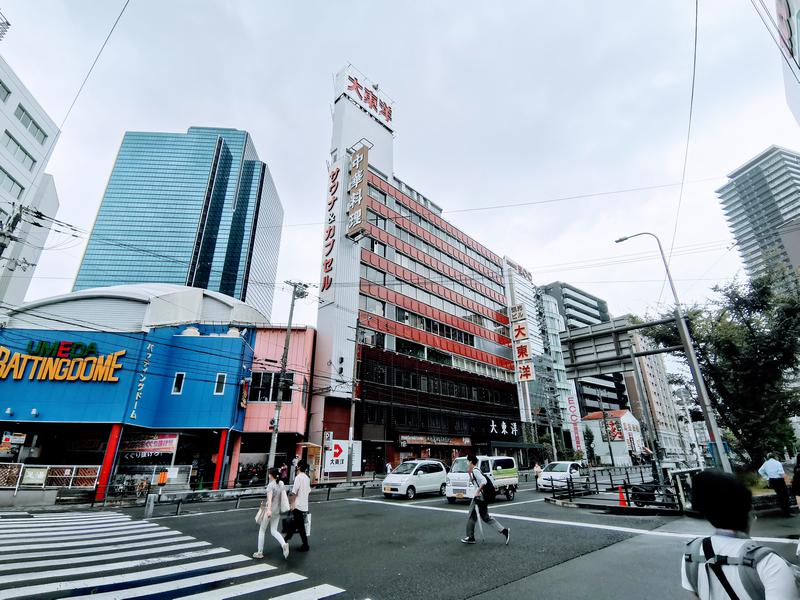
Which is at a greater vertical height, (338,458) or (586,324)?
(586,324)

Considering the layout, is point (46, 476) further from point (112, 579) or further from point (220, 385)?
point (112, 579)

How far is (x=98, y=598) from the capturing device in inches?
209

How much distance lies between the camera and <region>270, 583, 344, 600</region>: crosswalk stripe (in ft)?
17.6

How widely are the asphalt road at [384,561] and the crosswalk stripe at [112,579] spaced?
2cm

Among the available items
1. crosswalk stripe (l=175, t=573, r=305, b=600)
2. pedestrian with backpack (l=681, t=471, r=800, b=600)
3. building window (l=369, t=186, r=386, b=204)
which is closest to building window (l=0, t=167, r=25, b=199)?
building window (l=369, t=186, r=386, b=204)

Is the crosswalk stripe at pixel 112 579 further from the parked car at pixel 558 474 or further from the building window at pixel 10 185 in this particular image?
the building window at pixel 10 185

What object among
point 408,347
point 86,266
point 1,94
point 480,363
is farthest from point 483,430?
point 86,266

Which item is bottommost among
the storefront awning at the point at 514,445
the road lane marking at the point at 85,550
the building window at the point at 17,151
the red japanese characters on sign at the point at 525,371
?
the road lane marking at the point at 85,550

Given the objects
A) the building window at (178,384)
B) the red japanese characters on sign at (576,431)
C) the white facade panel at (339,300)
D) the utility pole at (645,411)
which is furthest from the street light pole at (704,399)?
the red japanese characters on sign at (576,431)

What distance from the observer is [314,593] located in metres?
5.51

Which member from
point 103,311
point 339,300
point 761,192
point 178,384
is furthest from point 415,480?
point 761,192

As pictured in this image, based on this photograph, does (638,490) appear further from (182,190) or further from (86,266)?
(182,190)

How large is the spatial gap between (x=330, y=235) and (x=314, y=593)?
3168 centimetres

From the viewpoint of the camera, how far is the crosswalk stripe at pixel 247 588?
5.37 m
